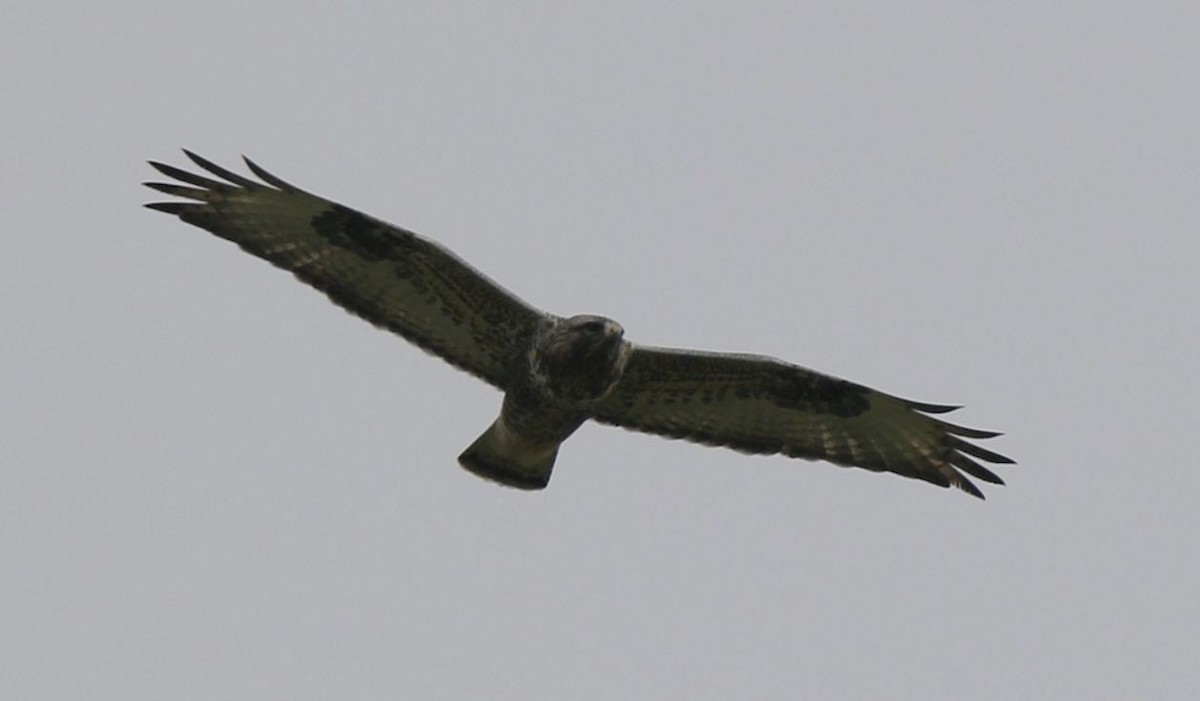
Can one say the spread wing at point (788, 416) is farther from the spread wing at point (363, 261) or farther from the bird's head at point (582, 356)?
the spread wing at point (363, 261)

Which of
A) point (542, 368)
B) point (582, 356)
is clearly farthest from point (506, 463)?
point (582, 356)

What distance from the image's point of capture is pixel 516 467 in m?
13.7

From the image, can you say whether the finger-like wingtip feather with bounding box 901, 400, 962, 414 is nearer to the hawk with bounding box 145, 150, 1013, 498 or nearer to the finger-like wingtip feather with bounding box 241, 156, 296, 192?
the hawk with bounding box 145, 150, 1013, 498

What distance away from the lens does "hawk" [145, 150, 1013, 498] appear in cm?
1284

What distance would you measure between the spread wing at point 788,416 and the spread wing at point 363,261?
859mm

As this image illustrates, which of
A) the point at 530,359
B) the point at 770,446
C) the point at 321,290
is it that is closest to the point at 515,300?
the point at 530,359

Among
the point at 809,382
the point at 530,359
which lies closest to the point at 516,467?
the point at 530,359

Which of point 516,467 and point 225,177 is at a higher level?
point 225,177

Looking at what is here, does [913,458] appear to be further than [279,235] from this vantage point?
Yes

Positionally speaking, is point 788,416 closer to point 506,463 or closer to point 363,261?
point 506,463

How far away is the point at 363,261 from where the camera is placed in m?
13.1

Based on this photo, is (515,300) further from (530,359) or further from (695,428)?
(695,428)

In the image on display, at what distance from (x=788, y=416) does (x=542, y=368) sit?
1.80 m

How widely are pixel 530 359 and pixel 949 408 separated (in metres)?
2.61
